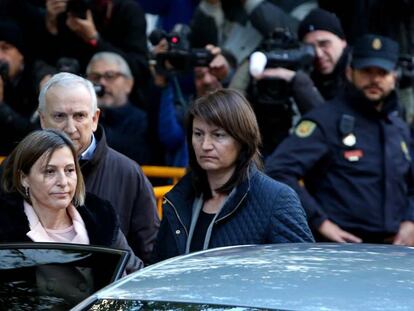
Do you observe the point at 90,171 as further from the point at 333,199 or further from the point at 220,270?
the point at 220,270

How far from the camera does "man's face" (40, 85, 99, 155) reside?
522 centimetres

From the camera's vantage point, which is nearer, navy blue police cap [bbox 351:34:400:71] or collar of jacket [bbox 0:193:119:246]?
collar of jacket [bbox 0:193:119:246]

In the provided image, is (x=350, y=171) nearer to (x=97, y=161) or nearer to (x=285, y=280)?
(x=97, y=161)

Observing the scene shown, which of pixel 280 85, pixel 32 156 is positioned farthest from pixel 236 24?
pixel 32 156

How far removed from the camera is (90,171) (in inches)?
210

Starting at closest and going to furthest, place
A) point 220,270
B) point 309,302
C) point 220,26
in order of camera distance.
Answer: point 309,302 < point 220,270 < point 220,26

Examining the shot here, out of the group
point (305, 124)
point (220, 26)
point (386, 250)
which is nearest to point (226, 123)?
point (386, 250)

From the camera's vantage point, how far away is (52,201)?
4.65 m

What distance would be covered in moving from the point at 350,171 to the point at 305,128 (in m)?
0.34

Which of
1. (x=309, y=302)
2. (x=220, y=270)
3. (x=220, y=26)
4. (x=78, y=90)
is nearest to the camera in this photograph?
(x=309, y=302)

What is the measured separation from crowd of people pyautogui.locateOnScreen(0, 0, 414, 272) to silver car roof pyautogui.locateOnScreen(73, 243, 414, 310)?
1178mm

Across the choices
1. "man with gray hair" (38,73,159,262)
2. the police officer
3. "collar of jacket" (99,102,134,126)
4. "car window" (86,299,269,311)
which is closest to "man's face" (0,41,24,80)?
"collar of jacket" (99,102,134,126)

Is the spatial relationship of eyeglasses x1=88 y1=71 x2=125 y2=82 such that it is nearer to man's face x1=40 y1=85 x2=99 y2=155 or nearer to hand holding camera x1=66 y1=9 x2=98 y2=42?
hand holding camera x1=66 y1=9 x2=98 y2=42

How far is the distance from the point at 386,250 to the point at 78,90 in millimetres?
2084
